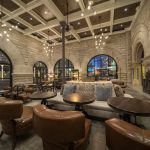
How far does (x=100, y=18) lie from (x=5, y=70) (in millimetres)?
7850

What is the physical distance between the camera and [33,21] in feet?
23.6

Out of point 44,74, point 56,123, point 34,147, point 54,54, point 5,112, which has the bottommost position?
point 34,147

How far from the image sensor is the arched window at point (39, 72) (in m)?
10.0

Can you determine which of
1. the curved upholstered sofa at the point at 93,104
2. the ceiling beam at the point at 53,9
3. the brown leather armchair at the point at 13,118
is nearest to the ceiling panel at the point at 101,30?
the ceiling beam at the point at 53,9

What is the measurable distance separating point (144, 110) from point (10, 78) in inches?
343

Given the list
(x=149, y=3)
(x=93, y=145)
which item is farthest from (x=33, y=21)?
(x=93, y=145)

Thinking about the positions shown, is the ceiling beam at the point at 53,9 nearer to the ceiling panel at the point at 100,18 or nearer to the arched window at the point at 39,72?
the ceiling panel at the point at 100,18

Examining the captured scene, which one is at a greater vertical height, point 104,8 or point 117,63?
point 104,8

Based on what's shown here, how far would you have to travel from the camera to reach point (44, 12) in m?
6.06

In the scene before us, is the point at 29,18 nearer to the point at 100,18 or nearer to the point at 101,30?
the point at 100,18

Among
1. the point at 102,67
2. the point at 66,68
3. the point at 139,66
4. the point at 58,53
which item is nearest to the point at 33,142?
the point at 139,66

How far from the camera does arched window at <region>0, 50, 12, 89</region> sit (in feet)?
24.3

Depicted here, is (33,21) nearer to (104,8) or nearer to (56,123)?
(104,8)

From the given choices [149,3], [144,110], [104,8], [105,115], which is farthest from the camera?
[104,8]
